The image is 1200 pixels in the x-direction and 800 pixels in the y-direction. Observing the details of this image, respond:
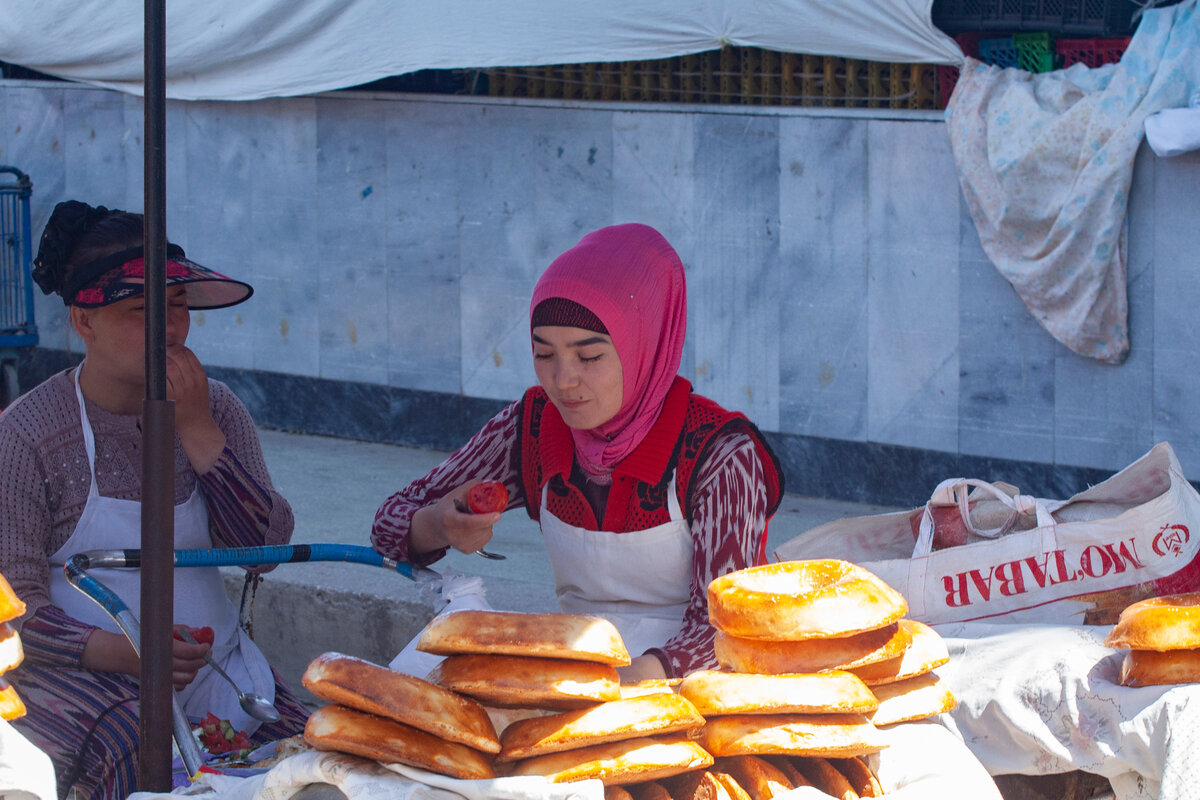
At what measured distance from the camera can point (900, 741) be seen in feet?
7.12

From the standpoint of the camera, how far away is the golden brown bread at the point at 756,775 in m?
2.00

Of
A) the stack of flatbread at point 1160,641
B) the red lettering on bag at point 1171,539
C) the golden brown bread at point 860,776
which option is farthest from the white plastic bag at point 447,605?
the red lettering on bag at point 1171,539

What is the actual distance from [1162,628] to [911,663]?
451 mm

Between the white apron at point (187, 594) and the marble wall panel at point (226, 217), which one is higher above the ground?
the marble wall panel at point (226, 217)

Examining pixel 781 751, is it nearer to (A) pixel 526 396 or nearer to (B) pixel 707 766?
(B) pixel 707 766

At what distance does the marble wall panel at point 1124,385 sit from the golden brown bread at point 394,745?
158 inches

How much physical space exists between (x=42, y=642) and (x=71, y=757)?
0.23 m

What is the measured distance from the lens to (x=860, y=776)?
209 centimetres

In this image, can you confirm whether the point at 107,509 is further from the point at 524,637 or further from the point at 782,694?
the point at 782,694

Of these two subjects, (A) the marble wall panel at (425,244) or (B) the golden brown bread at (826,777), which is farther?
(A) the marble wall panel at (425,244)

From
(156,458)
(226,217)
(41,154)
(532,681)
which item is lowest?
(532,681)

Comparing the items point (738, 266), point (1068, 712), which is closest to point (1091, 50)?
point (738, 266)

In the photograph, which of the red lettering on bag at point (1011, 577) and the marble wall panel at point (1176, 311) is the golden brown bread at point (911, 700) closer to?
the red lettering on bag at point (1011, 577)

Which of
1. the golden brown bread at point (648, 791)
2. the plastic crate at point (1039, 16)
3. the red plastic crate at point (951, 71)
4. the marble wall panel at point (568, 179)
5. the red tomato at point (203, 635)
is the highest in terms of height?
the plastic crate at point (1039, 16)
